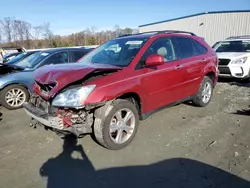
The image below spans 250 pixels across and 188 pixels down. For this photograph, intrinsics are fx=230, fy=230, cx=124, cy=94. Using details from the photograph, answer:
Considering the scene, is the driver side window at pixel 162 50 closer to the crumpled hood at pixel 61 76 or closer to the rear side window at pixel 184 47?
the rear side window at pixel 184 47

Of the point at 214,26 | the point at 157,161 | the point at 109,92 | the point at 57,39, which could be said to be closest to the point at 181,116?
the point at 157,161

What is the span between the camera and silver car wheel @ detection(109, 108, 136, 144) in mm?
3678

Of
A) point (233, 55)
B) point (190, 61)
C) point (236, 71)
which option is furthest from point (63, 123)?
point (233, 55)

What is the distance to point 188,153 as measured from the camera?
3572 mm

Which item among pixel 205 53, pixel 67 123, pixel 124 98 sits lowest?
pixel 67 123

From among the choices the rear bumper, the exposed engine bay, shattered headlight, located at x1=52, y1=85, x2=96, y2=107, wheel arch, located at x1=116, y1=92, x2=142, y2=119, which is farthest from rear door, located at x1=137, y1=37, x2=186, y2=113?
the rear bumper

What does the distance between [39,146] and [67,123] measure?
1.01 meters

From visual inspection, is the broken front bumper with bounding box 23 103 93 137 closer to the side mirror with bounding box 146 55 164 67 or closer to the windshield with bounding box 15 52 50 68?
the side mirror with bounding box 146 55 164 67

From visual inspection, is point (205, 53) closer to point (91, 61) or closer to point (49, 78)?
point (91, 61)

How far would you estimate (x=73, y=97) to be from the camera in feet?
10.7

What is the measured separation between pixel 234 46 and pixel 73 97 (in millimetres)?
8779

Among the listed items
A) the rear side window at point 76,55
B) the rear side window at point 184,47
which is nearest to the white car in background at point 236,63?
the rear side window at point 184,47

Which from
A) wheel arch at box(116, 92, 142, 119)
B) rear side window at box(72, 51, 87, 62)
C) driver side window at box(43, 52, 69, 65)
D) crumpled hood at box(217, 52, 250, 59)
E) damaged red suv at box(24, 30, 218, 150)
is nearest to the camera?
damaged red suv at box(24, 30, 218, 150)

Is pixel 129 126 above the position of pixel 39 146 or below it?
above
